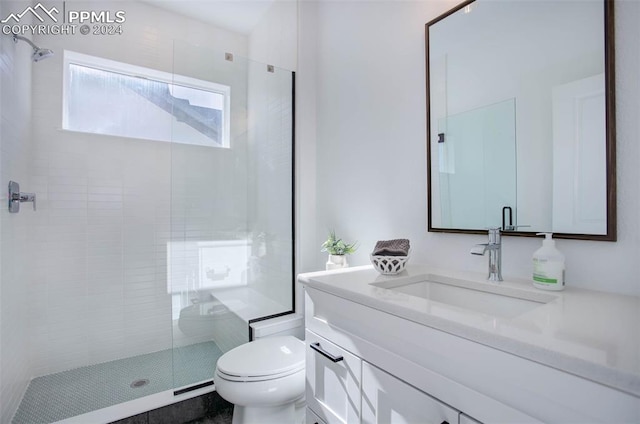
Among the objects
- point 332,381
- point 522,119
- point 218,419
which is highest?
point 522,119

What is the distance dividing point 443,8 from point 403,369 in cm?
144

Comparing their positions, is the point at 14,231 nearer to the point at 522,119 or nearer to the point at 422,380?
the point at 422,380

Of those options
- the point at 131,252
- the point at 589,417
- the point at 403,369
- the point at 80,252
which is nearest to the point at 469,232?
the point at 403,369

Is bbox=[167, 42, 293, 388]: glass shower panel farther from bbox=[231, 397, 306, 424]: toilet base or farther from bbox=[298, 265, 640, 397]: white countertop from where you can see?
bbox=[298, 265, 640, 397]: white countertop

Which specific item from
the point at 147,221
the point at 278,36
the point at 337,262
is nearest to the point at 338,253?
the point at 337,262

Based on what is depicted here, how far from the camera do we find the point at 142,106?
248 cm

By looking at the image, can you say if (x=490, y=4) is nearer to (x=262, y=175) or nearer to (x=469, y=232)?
(x=469, y=232)

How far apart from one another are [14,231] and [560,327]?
2488 millimetres

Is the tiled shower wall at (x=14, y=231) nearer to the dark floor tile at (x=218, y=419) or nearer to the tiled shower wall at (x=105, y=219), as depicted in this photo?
the tiled shower wall at (x=105, y=219)

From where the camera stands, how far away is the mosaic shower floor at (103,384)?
1745 millimetres

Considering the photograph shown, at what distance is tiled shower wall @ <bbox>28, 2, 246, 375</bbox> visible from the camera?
212 cm

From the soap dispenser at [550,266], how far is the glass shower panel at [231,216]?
1518 mm

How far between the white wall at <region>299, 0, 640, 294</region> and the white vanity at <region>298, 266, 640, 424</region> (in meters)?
0.13

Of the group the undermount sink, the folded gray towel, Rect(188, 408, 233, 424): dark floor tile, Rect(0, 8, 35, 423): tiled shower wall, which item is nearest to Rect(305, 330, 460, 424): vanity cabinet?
the undermount sink
